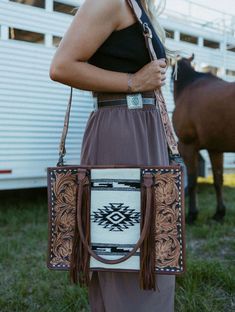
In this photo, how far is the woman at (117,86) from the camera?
3.97 ft

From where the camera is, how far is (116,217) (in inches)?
48.6

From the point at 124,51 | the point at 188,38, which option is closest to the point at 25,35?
the point at 188,38

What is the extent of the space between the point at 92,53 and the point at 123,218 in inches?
19.7

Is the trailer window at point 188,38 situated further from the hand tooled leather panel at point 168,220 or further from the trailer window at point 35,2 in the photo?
the hand tooled leather panel at point 168,220

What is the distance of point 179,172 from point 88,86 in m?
0.38

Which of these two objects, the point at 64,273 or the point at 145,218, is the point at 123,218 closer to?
the point at 145,218

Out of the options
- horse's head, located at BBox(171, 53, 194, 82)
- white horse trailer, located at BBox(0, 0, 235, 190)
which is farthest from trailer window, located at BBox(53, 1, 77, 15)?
horse's head, located at BBox(171, 53, 194, 82)

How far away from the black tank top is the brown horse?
309 cm

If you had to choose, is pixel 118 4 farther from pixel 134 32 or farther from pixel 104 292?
pixel 104 292

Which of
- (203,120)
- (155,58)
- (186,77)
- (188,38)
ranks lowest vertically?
(203,120)

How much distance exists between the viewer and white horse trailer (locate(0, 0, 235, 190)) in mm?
4715

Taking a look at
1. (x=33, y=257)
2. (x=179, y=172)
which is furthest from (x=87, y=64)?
(x=33, y=257)

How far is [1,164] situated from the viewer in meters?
4.70

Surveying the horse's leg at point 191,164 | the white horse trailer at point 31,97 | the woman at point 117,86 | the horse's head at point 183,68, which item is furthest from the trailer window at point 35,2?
the woman at point 117,86
